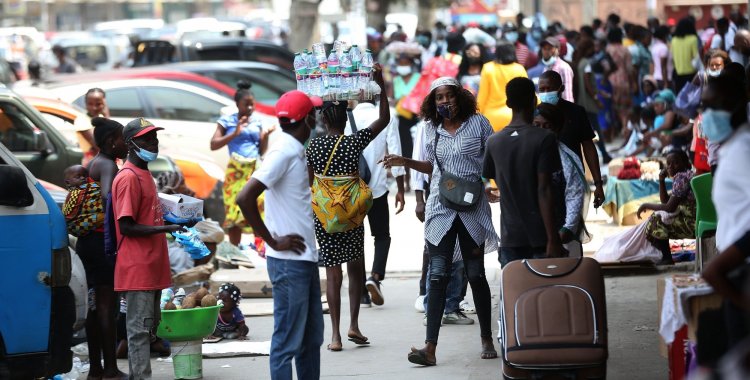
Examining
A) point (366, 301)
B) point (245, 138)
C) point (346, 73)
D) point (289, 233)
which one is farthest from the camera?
point (245, 138)

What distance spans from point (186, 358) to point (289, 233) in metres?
1.70

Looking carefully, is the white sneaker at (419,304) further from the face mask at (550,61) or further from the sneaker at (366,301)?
the face mask at (550,61)

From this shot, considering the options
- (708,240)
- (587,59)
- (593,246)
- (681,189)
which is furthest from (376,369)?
(587,59)

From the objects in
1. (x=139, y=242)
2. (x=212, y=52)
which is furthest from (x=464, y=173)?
(x=212, y=52)

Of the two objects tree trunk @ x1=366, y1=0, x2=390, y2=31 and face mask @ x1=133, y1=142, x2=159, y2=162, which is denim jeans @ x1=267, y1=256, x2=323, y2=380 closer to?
face mask @ x1=133, y1=142, x2=159, y2=162

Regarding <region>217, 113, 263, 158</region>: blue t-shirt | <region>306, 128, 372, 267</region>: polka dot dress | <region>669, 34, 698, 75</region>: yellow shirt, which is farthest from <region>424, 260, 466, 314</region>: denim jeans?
<region>669, 34, 698, 75</region>: yellow shirt

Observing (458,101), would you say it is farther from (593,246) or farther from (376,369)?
(593,246)

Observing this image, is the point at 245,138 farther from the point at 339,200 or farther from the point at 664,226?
the point at 339,200

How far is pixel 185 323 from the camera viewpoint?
757 cm

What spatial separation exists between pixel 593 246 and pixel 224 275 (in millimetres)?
3477

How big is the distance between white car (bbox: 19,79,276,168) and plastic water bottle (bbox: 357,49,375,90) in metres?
7.92

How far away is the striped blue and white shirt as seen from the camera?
7.82 m

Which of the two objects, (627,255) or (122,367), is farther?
(627,255)

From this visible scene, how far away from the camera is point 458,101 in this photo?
7953mm
